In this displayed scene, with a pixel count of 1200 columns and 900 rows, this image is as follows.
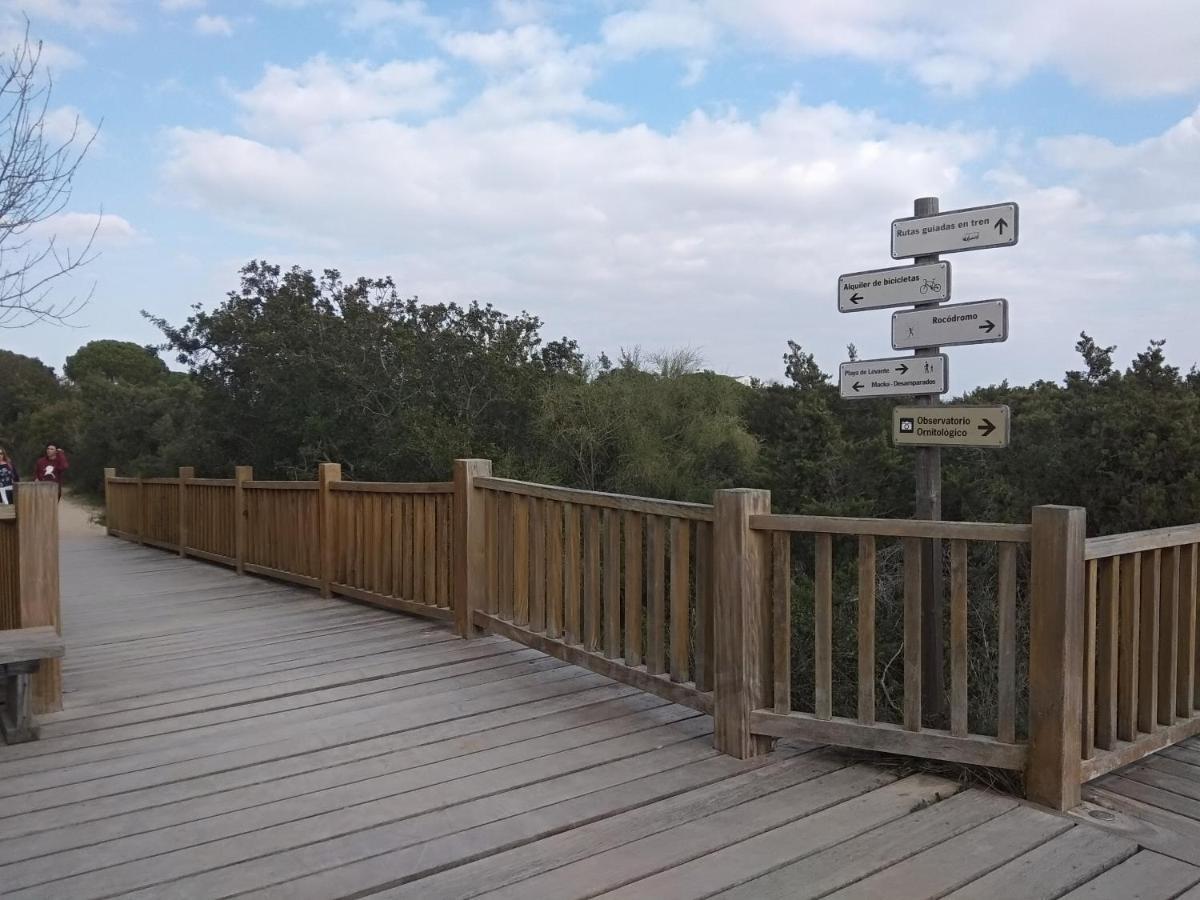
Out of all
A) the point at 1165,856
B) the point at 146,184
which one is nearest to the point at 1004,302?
the point at 1165,856

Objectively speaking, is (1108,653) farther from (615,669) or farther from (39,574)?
(39,574)

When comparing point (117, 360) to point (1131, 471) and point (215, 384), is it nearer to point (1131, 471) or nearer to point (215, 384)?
point (215, 384)

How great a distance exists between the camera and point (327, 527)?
22.6 ft

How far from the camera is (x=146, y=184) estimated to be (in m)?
10.1

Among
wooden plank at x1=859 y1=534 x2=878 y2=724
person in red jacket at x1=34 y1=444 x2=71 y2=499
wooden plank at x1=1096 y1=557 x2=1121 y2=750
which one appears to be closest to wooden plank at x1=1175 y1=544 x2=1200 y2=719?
wooden plank at x1=1096 y1=557 x2=1121 y2=750

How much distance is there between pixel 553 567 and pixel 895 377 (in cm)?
188

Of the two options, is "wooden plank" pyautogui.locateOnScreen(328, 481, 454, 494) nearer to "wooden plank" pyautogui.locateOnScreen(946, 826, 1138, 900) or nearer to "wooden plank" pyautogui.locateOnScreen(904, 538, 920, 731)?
"wooden plank" pyautogui.locateOnScreen(904, 538, 920, 731)

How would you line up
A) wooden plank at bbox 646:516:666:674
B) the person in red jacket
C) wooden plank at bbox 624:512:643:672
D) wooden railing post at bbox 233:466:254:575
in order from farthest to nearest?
the person in red jacket → wooden railing post at bbox 233:466:254:575 → wooden plank at bbox 624:512:643:672 → wooden plank at bbox 646:516:666:674

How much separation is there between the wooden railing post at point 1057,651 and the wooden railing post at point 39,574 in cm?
389

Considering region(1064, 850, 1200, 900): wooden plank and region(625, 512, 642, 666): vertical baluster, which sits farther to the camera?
region(625, 512, 642, 666): vertical baluster

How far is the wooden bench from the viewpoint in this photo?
335 cm

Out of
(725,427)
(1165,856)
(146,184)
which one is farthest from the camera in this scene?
(725,427)

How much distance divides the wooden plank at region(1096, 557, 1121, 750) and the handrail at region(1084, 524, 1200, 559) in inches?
2.2

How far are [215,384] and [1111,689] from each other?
20.1m
